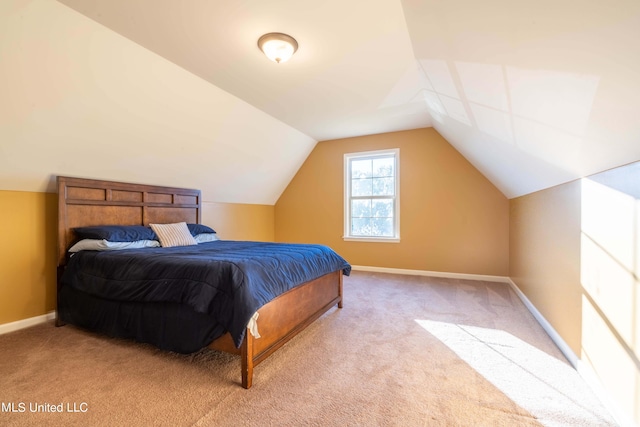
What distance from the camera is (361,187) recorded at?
202 inches

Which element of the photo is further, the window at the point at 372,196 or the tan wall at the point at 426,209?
the window at the point at 372,196

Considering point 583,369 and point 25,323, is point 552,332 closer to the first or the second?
point 583,369

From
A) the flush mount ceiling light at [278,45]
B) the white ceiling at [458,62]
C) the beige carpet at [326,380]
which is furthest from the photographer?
the flush mount ceiling light at [278,45]

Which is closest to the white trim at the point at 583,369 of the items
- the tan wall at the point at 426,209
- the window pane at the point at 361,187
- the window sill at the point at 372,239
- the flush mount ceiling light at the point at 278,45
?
the tan wall at the point at 426,209

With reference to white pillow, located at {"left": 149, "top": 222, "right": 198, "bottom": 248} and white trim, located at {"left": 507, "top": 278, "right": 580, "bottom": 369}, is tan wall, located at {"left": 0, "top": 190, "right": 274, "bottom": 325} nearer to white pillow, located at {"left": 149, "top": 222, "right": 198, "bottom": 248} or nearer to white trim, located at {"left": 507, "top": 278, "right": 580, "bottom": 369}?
white pillow, located at {"left": 149, "top": 222, "right": 198, "bottom": 248}

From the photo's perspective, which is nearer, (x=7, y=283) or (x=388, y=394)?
(x=388, y=394)

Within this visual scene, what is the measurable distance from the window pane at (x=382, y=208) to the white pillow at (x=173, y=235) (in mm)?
2954

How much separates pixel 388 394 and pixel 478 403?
491mm

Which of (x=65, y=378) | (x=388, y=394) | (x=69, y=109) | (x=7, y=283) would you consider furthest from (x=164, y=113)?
(x=388, y=394)

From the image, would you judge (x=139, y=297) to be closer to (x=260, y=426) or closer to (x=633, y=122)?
(x=260, y=426)

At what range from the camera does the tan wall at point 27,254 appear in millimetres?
2529

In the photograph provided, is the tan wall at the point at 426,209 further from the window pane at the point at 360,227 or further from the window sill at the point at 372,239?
the window pane at the point at 360,227

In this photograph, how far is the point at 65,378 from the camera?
182cm

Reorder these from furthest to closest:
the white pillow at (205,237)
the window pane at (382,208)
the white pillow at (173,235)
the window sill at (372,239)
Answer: the window pane at (382,208) → the window sill at (372,239) → the white pillow at (205,237) → the white pillow at (173,235)
